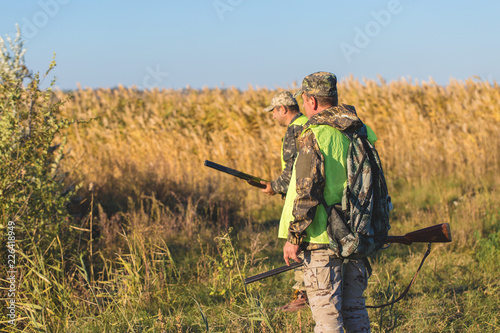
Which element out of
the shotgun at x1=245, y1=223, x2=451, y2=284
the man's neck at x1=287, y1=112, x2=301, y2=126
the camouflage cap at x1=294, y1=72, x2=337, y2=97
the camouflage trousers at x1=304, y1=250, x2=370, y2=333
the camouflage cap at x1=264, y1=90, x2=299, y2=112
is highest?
Result: the camouflage cap at x1=264, y1=90, x2=299, y2=112

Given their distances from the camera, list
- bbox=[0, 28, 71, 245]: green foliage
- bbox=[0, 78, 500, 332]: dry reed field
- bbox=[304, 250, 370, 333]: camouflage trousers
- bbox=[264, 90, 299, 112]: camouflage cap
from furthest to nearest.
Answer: bbox=[264, 90, 299, 112]: camouflage cap, bbox=[0, 28, 71, 245]: green foliage, bbox=[0, 78, 500, 332]: dry reed field, bbox=[304, 250, 370, 333]: camouflage trousers

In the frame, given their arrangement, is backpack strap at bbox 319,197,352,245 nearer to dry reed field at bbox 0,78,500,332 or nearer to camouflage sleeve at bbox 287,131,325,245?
camouflage sleeve at bbox 287,131,325,245

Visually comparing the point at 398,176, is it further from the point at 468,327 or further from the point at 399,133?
the point at 468,327

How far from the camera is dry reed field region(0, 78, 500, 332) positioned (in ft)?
15.2

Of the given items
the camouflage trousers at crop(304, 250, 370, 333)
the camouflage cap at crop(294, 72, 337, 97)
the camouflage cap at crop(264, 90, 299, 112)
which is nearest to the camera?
the camouflage trousers at crop(304, 250, 370, 333)

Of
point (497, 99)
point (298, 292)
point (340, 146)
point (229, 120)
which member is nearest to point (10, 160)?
point (298, 292)

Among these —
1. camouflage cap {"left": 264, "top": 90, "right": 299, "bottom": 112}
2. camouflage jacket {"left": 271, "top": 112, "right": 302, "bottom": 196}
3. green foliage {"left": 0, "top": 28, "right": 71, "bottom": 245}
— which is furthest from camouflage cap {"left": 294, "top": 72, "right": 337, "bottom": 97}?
green foliage {"left": 0, "top": 28, "right": 71, "bottom": 245}

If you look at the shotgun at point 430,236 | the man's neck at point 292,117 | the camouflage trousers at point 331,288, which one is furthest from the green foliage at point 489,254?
the camouflage trousers at point 331,288

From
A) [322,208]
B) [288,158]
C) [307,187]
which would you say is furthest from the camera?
[288,158]

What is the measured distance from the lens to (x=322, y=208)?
3170 millimetres

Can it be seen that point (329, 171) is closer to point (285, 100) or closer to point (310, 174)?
point (310, 174)

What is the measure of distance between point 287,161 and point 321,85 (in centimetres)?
151

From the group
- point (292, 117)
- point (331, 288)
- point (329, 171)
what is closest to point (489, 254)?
point (292, 117)

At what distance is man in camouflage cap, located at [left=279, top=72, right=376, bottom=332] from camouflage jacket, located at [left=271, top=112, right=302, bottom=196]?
4.40ft
